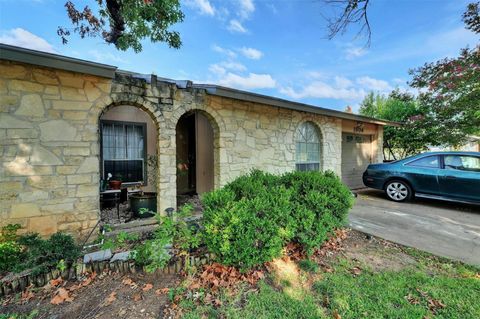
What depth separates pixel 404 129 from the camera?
10242mm

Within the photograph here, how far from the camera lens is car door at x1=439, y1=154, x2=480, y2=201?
548cm

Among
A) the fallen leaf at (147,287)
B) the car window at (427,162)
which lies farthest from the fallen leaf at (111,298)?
the car window at (427,162)

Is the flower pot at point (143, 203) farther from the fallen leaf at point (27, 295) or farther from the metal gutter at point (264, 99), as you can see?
the metal gutter at point (264, 99)

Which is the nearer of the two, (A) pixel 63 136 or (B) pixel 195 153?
(A) pixel 63 136

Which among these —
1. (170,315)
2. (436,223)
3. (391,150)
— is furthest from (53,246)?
(391,150)

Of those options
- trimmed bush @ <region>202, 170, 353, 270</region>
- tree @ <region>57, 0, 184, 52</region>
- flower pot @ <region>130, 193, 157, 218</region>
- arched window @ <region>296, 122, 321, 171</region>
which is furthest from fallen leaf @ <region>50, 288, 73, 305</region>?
tree @ <region>57, 0, 184, 52</region>

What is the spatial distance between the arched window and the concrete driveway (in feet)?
5.91

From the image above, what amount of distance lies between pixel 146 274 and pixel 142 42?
825 centimetres

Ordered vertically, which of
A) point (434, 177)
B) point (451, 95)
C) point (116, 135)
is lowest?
point (434, 177)

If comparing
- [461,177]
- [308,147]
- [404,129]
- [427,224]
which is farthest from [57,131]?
[404,129]

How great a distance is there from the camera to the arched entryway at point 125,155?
587cm

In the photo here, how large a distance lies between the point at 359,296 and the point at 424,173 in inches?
216

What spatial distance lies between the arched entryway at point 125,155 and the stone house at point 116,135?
3cm

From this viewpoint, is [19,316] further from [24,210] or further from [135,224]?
[135,224]
